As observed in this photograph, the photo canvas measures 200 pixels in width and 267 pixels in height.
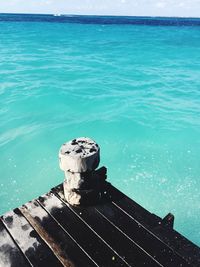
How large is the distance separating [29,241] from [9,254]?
28cm

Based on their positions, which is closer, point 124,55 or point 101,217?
point 101,217

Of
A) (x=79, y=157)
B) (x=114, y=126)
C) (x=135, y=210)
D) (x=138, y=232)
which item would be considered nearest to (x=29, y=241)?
(x=79, y=157)

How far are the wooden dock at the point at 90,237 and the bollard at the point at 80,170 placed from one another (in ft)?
0.58

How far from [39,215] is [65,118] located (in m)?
9.52

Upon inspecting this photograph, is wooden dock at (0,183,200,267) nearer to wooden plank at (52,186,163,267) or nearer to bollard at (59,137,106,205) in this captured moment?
wooden plank at (52,186,163,267)

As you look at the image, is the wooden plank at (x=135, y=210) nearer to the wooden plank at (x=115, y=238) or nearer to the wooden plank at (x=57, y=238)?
the wooden plank at (x=115, y=238)

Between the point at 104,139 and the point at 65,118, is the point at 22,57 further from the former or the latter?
the point at 104,139

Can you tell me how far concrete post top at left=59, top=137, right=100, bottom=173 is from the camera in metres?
3.66

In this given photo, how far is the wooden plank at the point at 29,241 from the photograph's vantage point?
3154 mm

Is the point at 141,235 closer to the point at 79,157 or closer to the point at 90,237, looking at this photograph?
the point at 90,237

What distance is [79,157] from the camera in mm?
3637

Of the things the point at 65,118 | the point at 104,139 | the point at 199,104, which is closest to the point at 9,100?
the point at 65,118

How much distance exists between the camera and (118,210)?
3906 mm

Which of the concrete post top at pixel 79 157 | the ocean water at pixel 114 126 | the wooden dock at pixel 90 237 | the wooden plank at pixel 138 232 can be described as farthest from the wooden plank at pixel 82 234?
the ocean water at pixel 114 126
